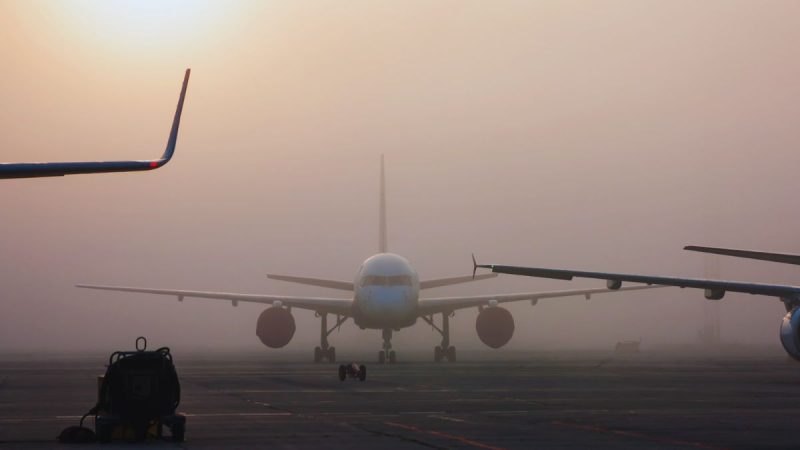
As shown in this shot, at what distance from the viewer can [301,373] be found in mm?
41250

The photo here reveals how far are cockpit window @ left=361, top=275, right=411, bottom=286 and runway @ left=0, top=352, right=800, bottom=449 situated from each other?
15432 millimetres

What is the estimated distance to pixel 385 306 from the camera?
52.6 m

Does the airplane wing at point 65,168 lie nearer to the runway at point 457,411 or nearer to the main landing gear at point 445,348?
the runway at point 457,411

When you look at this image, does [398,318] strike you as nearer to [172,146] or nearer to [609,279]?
[609,279]

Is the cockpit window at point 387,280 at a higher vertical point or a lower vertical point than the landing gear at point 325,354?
higher

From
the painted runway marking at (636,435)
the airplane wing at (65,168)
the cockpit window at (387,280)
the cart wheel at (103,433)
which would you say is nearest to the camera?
the airplane wing at (65,168)

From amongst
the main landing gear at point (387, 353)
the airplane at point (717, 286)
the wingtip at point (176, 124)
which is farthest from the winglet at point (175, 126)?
the main landing gear at point (387, 353)

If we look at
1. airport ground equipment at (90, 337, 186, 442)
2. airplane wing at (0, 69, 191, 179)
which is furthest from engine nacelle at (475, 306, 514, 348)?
airplane wing at (0, 69, 191, 179)

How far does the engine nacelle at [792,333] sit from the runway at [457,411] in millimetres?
877

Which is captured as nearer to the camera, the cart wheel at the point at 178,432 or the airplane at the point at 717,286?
the cart wheel at the point at 178,432

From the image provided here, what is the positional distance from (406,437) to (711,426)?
491cm

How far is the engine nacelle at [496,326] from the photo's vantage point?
5762cm

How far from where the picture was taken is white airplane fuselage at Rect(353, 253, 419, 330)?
173ft

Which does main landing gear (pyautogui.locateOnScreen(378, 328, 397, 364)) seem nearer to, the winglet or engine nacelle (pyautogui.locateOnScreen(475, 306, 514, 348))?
engine nacelle (pyautogui.locateOnScreen(475, 306, 514, 348))
